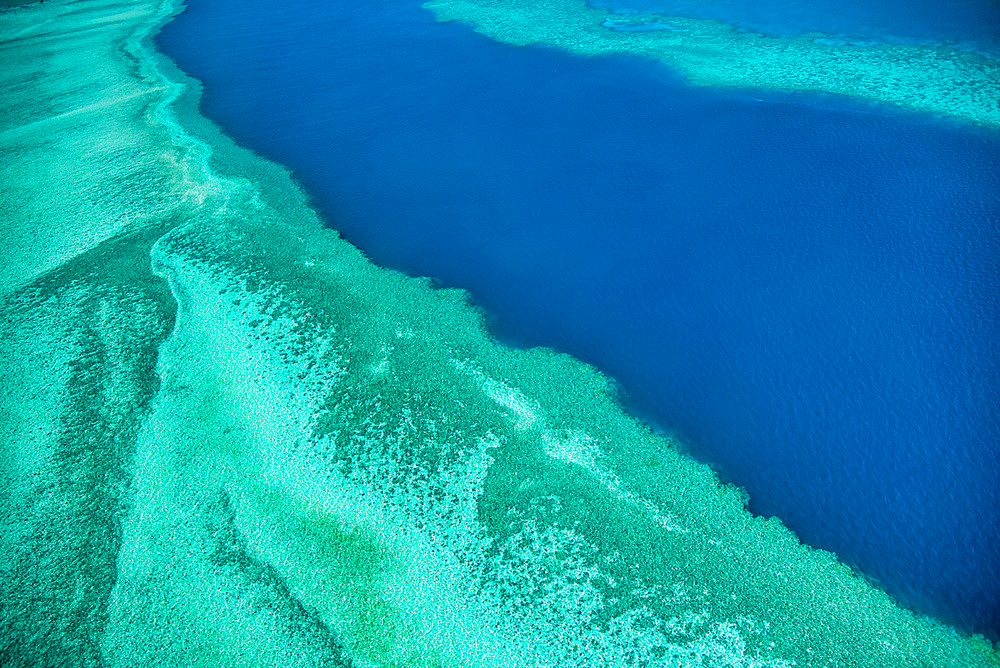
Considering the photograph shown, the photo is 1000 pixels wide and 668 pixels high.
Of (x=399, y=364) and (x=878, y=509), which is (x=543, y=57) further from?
(x=878, y=509)

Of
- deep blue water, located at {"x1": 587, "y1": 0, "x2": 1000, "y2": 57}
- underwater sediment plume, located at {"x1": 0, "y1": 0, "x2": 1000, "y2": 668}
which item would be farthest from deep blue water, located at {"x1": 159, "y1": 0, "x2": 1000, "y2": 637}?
deep blue water, located at {"x1": 587, "y1": 0, "x2": 1000, "y2": 57}

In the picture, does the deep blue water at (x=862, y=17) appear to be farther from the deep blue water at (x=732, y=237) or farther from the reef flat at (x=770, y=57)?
the deep blue water at (x=732, y=237)

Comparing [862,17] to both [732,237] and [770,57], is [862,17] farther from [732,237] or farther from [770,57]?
[732,237]

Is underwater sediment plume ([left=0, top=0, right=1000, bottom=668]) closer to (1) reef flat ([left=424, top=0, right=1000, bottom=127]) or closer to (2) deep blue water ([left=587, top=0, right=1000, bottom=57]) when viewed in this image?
(1) reef flat ([left=424, top=0, right=1000, bottom=127])

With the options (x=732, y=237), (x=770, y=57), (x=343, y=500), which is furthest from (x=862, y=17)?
(x=343, y=500)

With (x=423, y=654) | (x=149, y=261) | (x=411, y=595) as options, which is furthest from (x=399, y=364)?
Answer: (x=149, y=261)

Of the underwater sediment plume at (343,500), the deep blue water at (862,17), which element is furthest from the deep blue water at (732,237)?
the deep blue water at (862,17)
